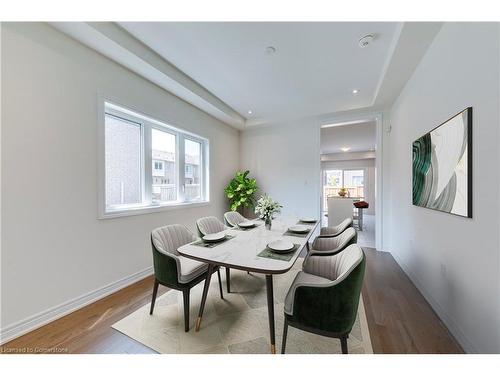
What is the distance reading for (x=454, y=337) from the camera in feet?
5.22

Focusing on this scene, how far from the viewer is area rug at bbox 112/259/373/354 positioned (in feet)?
4.90

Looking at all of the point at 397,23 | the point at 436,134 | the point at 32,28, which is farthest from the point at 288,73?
the point at 32,28

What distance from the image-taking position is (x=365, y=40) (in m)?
2.11

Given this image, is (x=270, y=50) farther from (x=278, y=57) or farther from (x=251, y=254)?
(x=251, y=254)

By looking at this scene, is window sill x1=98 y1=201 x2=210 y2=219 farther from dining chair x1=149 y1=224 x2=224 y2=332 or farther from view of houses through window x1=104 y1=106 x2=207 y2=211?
dining chair x1=149 y1=224 x2=224 y2=332

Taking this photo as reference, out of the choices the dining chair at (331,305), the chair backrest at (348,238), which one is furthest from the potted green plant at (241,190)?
the dining chair at (331,305)

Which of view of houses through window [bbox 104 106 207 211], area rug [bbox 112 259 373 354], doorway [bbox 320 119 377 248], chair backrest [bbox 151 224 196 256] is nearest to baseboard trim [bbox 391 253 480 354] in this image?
area rug [bbox 112 259 373 354]

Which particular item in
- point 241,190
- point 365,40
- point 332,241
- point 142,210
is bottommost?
point 332,241

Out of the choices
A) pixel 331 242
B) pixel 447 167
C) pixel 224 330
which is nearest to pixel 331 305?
pixel 224 330

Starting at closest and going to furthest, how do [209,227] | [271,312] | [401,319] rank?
[271,312], [401,319], [209,227]

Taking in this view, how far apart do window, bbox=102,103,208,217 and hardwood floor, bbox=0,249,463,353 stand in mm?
991

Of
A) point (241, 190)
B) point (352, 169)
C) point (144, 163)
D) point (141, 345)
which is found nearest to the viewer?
point (141, 345)

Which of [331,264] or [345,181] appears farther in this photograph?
[345,181]

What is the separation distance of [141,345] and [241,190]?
3.35 metres
